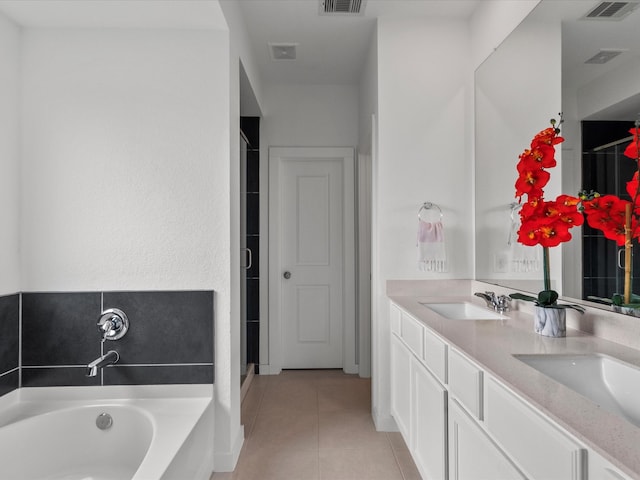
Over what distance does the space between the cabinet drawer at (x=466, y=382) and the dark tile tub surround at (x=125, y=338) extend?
1.23 meters

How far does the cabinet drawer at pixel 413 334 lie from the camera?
6.20ft

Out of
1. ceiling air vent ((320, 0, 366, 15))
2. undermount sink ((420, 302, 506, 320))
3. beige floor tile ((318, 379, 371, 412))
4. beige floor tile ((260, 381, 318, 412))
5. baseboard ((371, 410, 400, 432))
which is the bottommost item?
beige floor tile ((260, 381, 318, 412))

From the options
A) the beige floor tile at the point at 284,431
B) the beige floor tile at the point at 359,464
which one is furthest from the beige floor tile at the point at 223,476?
the beige floor tile at the point at 359,464

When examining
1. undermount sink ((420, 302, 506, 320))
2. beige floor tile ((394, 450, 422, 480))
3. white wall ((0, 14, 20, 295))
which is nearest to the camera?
white wall ((0, 14, 20, 295))

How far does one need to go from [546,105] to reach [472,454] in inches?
57.5

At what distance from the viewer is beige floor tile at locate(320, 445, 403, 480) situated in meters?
2.11

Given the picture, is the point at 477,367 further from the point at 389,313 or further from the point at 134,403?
the point at 134,403

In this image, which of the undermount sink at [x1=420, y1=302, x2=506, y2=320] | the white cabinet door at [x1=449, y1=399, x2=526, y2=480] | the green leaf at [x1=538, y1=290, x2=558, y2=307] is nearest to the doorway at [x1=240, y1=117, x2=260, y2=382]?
the undermount sink at [x1=420, y1=302, x2=506, y2=320]

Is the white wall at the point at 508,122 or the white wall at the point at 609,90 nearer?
the white wall at the point at 609,90

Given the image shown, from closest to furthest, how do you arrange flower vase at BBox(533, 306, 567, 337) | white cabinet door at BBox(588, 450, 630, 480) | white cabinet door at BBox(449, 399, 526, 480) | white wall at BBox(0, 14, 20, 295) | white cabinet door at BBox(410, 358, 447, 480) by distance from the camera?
1. white cabinet door at BBox(588, 450, 630, 480)
2. white cabinet door at BBox(449, 399, 526, 480)
3. flower vase at BBox(533, 306, 567, 337)
4. white cabinet door at BBox(410, 358, 447, 480)
5. white wall at BBox(0, 14, 20, 295)

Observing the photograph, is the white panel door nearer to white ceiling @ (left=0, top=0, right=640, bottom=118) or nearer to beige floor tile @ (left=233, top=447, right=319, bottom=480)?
white ceiling @ (left=0, top=0, right=640, bottom=118)

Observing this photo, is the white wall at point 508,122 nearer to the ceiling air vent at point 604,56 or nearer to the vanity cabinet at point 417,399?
the ceiling air vent at point 604,56

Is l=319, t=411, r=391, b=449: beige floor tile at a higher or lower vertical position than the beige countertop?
lower

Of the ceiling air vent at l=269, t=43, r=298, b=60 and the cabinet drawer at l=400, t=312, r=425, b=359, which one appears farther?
the ceiling air vent at l=269, t=43, r=298, b=60
